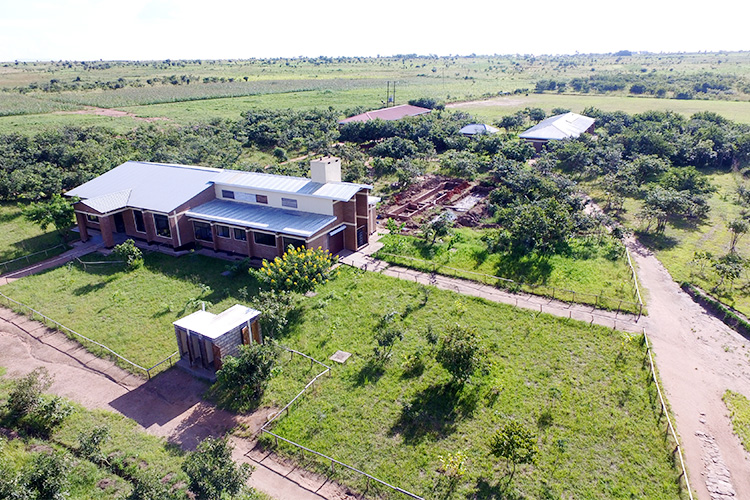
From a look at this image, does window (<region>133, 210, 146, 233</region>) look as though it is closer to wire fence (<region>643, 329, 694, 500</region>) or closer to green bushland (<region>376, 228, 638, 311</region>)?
green bushland (<region>376, 228, 638, 311</region>)

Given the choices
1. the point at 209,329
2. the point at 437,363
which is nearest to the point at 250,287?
the point at 209,329

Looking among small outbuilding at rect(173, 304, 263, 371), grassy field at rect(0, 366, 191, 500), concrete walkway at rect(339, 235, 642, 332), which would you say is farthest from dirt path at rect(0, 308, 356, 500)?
concrete walkway at rect(339, 235, 642, 332)

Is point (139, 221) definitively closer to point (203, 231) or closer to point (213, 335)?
point (203, 231)

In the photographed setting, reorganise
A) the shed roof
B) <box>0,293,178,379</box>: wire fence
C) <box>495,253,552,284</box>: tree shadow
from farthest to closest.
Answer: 1. <box>495,253,552,284</box>: tree shadow
2. <box>0,293,178,379</box>: wire fence
3. the shed roof

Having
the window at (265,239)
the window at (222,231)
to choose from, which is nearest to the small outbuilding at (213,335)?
the window at (265,239)

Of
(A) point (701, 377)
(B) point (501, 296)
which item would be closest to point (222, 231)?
(B) point (501, 296)

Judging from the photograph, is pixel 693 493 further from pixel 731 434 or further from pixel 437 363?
pixel 437 363
